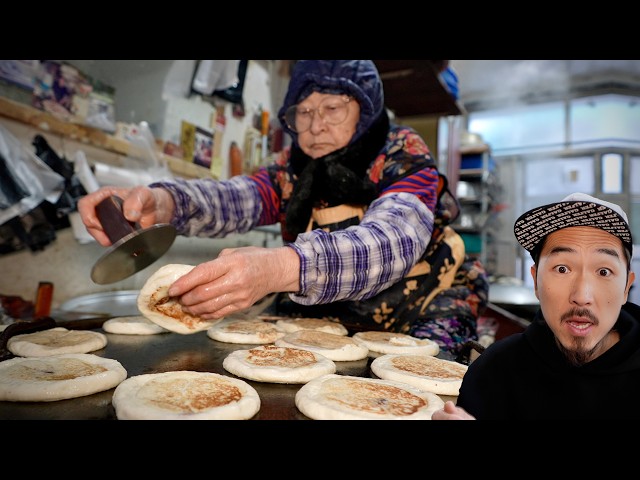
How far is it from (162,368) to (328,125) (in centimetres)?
123

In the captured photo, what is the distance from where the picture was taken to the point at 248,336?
4.94 ft

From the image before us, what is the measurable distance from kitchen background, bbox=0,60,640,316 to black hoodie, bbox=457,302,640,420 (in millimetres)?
81

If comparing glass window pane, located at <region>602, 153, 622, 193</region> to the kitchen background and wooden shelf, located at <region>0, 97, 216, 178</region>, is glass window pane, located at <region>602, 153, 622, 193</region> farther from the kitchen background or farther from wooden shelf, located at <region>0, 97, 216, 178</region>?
wooden shelf, located at <region>0, 97, 216, 178</region>

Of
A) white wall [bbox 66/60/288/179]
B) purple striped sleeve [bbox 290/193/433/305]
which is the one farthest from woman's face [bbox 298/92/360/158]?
white wall [bbox 66/60/288/179]

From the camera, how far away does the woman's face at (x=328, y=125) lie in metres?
1.80

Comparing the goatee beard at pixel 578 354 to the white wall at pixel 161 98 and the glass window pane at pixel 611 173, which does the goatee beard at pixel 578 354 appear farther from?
the white wall at pixel 161 98

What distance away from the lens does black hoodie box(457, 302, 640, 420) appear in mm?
424

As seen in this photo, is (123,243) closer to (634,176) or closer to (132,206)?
(132,206)

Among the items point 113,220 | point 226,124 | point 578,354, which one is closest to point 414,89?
point 226,124

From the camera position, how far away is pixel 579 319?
41 cm

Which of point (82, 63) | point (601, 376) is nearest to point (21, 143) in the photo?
point (82, 63)

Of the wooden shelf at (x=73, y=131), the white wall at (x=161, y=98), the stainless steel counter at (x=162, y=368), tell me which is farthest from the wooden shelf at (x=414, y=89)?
the stainless steel counter at (x=162, y=368)
